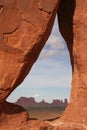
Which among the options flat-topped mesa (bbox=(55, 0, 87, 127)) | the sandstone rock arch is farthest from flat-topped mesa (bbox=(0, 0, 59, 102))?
flat-topped mesa (bbox=(55, 0, 87, 127))

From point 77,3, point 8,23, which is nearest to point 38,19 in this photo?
point 8,23

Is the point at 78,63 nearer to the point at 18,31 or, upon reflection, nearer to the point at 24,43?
the point at 24,43

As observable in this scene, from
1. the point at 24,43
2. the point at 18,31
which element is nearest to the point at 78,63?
the point at 24,43

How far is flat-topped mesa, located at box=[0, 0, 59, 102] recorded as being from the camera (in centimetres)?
985

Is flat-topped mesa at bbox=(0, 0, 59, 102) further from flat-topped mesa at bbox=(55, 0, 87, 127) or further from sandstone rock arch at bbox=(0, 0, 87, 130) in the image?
flat-topped mesa at bbox=(55, 0, 87, 127)

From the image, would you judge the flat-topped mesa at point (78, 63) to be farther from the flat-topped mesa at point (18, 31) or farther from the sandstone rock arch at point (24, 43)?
the flat-topped mesa at point (18, 31)

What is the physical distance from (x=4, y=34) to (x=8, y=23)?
26 centimetres

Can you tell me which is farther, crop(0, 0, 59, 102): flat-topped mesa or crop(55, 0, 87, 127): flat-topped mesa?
crop(55, 0, 87, 127): flat-topped mesa

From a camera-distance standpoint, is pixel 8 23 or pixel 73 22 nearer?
pixel 8 23

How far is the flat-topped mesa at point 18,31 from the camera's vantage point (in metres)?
9.85

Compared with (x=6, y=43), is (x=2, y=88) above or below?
below

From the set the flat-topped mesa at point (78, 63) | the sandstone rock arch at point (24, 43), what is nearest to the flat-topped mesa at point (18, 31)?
the sandstone rock arch at point (24, 43)

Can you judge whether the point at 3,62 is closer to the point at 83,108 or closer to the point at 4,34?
the point at 4,34

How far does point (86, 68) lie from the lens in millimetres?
10539
